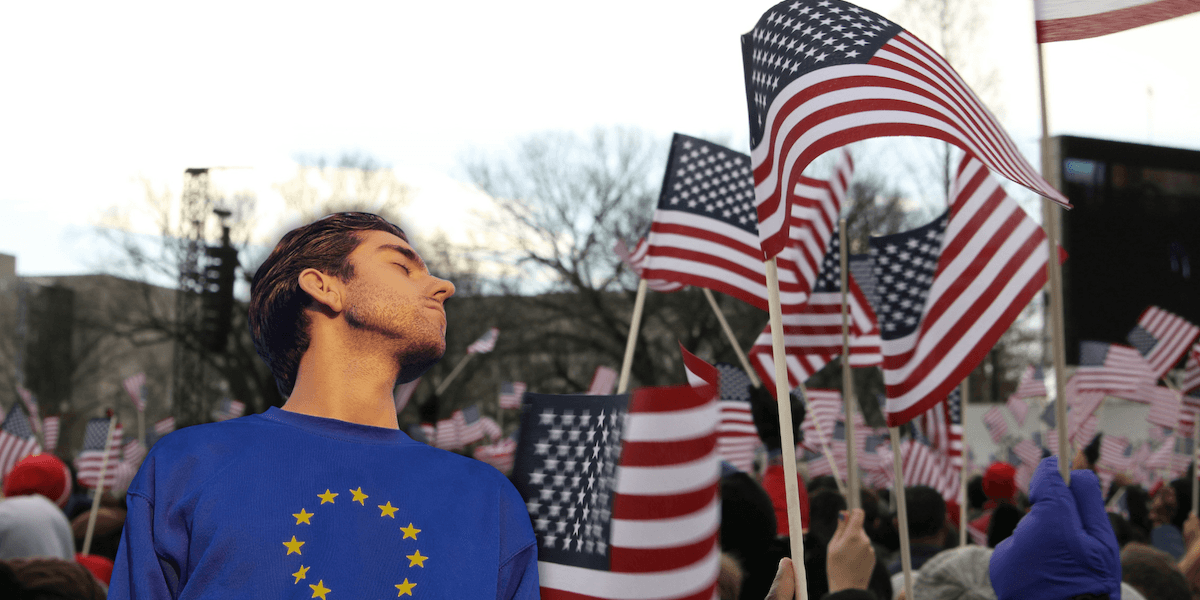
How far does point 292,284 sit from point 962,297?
2.89m

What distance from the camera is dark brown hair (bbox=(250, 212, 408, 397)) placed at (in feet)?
6.04

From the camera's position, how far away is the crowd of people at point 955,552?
8.15 feet

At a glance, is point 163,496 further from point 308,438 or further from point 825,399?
point 825,399

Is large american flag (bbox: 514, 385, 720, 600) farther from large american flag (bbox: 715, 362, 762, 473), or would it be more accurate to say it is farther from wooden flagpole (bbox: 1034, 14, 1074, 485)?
large american flag (bbox: 715, 362, 762, 473)

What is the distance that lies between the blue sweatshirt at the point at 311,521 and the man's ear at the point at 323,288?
0.22 metres

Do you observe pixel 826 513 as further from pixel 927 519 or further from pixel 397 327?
pixel 397 327

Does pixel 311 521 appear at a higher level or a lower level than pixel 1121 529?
higher

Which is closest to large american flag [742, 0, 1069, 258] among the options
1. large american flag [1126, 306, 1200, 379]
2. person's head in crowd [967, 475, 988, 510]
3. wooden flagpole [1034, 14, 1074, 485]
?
wooden flagpole [1034, 14, 1074, 485]

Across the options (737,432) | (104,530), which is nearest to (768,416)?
(737,432)

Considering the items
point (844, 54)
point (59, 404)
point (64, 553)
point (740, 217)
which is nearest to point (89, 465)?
point (64, 553)

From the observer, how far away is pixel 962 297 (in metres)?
3.94

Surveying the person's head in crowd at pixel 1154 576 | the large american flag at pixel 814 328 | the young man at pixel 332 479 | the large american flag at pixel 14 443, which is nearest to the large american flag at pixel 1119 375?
the large american flag at pixel 814 328

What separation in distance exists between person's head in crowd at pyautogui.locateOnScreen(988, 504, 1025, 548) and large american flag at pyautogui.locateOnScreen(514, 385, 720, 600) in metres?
4.32

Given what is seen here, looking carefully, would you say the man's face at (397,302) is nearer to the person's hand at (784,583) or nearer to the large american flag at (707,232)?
the person's hand at (784,583)
